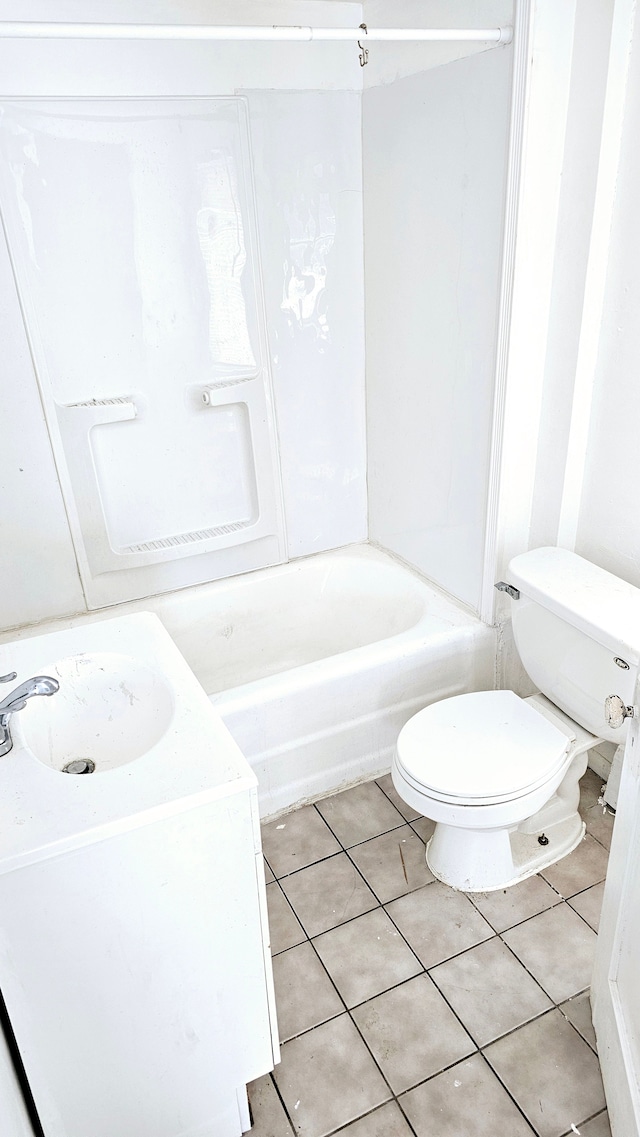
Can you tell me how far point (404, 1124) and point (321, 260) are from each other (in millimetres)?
2209

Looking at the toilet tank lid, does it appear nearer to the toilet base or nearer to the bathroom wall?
the toilet base

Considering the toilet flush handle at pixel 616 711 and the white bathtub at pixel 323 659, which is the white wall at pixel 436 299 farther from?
the toilet flush handle at pixel 616 711

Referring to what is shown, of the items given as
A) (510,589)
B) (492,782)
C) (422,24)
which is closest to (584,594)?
(510,589)

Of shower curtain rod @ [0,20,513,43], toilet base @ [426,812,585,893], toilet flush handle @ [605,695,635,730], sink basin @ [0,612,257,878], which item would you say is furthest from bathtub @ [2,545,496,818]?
shower curtain rod @ [0,20,513,43]

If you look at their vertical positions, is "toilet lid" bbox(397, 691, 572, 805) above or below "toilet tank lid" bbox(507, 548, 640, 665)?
below

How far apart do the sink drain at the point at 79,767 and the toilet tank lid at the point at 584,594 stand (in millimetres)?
1088

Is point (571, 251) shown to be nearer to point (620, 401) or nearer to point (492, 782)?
point (620, 401)

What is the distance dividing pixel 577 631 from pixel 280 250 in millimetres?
1400

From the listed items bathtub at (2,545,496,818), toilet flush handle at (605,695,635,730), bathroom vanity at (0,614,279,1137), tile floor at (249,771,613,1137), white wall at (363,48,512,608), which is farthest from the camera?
bathtub at (2,545,496,818)

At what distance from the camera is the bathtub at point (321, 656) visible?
2104mm

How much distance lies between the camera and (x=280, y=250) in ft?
7.47

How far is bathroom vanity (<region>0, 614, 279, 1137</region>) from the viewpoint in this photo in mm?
1114

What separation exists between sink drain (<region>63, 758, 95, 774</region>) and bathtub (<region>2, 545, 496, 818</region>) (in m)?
0.61

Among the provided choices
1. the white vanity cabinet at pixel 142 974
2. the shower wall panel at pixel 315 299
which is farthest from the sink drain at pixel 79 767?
the shower wall panel at pixel 315 299
